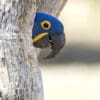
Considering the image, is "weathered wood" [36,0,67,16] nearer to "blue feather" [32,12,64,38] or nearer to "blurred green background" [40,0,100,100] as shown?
"blue feather" [32,12,64,38]

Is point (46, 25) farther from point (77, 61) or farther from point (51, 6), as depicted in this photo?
point (77, 61)

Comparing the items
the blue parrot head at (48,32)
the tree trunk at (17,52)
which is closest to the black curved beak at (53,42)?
the blue parrot head at (48,32)

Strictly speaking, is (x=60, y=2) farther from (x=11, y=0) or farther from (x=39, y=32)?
(x=11, y=0)

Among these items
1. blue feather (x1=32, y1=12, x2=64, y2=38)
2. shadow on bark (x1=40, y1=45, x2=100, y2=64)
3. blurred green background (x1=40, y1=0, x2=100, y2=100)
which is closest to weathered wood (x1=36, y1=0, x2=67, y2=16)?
blue feather (x1=32, y1=12, x2=64, y2=38)

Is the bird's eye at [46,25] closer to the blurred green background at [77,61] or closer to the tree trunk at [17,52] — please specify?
the tree trunk at [17,52]

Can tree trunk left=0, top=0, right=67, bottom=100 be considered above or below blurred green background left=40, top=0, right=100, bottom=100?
below
